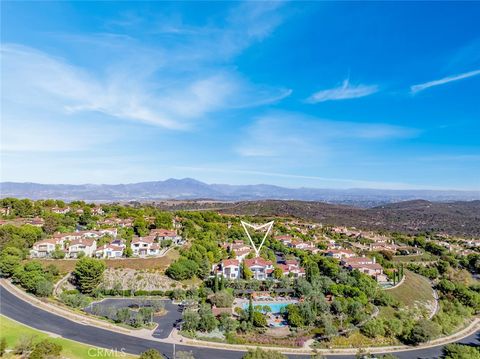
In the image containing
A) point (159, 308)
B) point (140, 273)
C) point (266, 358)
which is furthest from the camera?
point (140, 273)

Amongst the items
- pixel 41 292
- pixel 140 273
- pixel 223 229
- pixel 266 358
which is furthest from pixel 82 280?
pixel 223 229

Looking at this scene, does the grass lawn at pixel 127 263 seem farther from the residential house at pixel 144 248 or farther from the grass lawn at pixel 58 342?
the grass lawn at pixel 58 342

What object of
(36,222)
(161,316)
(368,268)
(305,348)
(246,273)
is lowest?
(305,348)

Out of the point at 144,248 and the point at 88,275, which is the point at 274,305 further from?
the point at 144,248

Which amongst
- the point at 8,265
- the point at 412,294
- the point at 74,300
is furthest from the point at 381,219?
the point at 8,265

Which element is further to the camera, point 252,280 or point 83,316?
point 252,280

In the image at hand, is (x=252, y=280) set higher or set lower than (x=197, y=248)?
lower

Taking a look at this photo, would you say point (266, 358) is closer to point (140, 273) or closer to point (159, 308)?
point (159, 308)
